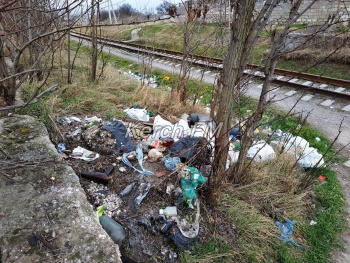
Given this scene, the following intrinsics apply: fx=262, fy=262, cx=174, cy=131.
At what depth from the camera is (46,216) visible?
1687 millimetres

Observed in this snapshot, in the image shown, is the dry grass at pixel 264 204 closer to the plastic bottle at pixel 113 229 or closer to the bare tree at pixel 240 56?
the bare tree at pixel 240 56

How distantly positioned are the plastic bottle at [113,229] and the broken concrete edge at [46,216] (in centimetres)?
26

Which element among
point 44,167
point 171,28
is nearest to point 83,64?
point 44,167

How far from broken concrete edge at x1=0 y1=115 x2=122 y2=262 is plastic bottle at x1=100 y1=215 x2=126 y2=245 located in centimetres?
26

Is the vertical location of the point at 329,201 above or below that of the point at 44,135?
below

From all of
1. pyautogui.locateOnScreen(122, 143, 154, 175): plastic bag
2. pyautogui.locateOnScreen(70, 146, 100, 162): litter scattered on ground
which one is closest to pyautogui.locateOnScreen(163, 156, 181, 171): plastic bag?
pyautogui.locateOnScreen(122, 143, 154, 175): plastic bag

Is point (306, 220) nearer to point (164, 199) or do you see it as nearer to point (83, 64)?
point (164, 199)

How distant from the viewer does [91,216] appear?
5.80ft

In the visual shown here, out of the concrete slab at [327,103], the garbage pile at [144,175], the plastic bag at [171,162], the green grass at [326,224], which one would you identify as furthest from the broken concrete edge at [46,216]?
the concrete slab at [327,103]

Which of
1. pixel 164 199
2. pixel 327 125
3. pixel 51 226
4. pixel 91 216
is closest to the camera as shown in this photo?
pixel 51 226

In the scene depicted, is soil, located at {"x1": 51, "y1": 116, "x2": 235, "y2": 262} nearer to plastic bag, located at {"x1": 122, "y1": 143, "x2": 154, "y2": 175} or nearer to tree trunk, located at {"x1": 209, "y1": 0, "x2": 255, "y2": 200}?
plastic bag, located at {"x1": 122, "y1": 143, "x2": 154, "y2": 175}

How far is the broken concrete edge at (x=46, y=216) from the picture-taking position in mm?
1480

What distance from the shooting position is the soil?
208 centimetres

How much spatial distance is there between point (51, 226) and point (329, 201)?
120 inches
